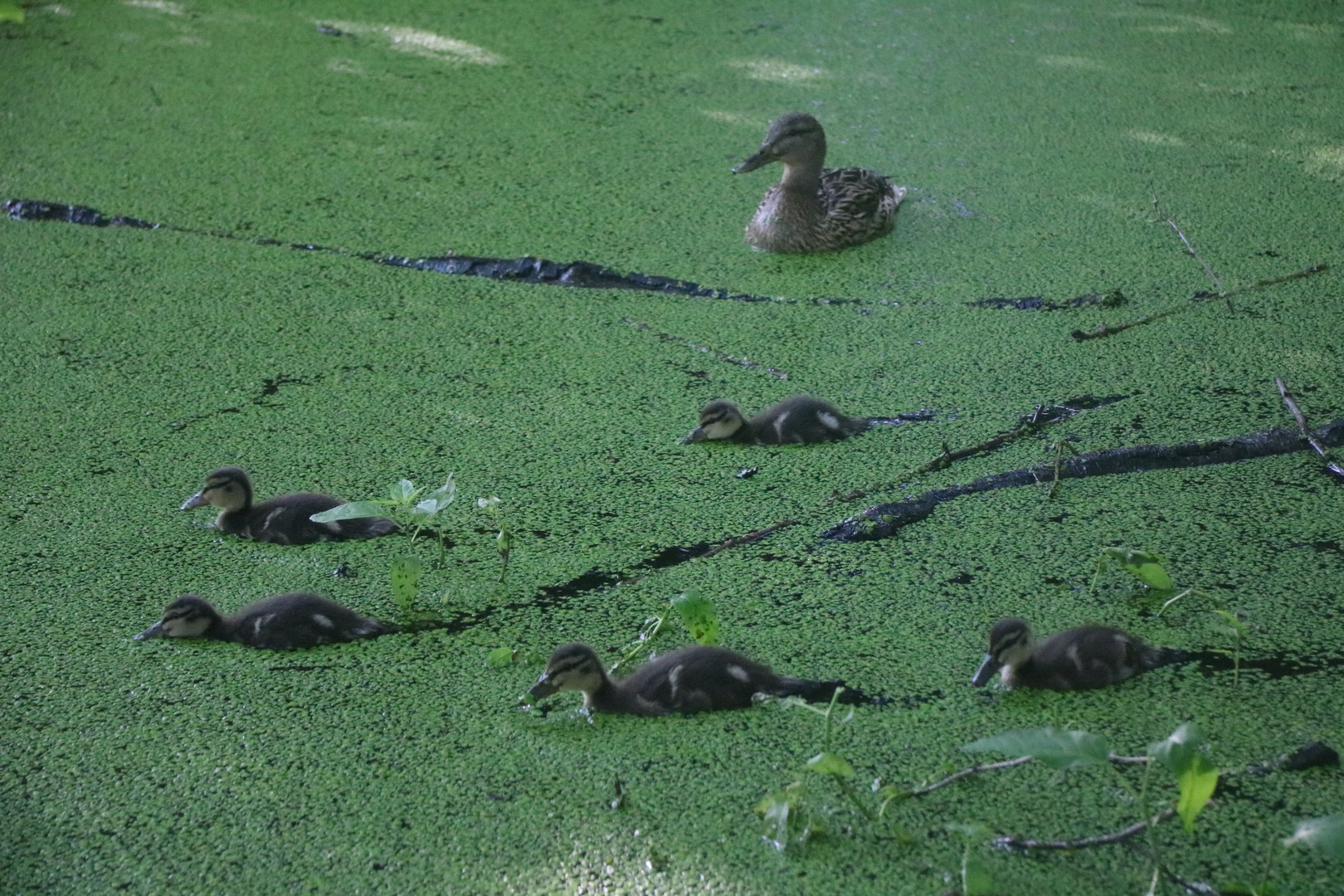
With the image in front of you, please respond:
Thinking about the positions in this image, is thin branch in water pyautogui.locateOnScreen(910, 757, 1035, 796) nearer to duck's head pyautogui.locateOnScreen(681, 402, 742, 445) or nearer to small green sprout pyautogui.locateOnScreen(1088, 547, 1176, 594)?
small green sprout pyautogui.locateOnScreen(1088, 547, 1176, 594)

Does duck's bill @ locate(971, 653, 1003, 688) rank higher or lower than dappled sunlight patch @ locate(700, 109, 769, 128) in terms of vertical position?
lower

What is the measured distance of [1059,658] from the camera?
1.97 meters

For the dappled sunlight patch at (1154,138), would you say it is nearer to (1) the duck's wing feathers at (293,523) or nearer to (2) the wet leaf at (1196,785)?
(1) the duck's wing feathers at (293,523)

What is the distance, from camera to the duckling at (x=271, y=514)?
2482 mm

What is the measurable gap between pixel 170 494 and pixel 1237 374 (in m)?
2.26

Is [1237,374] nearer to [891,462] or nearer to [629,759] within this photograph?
[891,462]

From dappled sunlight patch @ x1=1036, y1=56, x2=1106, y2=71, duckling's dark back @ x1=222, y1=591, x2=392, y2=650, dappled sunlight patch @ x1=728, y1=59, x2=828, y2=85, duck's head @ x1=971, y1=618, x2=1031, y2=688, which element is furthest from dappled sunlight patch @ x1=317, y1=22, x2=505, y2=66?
duck's head @ x1=971, y1=618, x2=1031, y2=688

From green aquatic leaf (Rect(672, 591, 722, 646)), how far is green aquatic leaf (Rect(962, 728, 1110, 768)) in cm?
59

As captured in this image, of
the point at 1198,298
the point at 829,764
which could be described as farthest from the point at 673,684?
the point at 1198,298

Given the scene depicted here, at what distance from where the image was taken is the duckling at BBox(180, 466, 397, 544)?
97.7 inches

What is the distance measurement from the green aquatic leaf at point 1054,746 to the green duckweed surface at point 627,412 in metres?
0.20

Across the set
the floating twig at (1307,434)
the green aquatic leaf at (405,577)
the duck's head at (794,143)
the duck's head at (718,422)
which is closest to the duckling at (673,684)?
the green aquatic leaf at (405,577)

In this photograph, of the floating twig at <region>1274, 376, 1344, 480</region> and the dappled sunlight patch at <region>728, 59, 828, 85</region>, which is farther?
the dappled sunlight patch at <region>728, 59, 828, 85</region>

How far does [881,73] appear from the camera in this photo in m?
4.94
